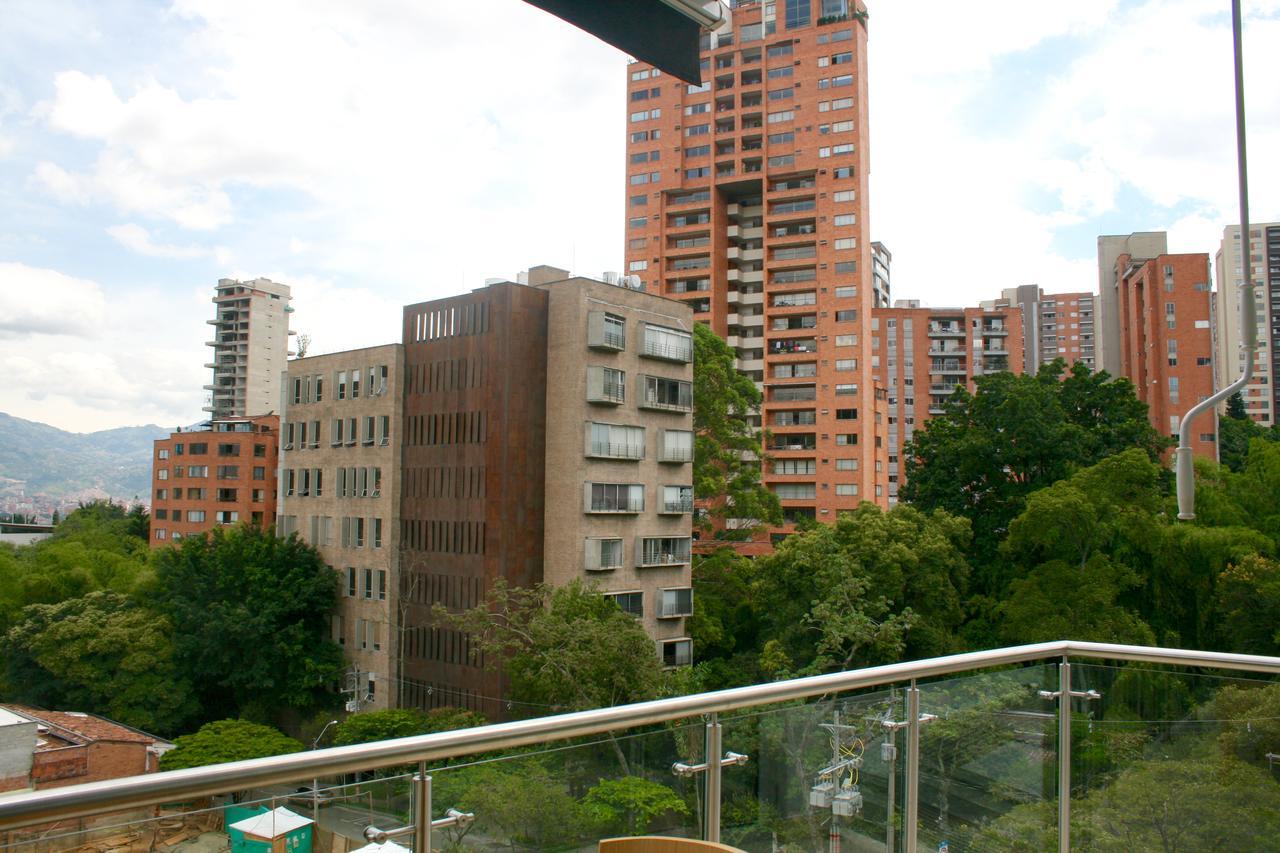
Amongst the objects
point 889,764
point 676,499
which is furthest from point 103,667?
point 889,764

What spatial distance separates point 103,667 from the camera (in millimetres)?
25969

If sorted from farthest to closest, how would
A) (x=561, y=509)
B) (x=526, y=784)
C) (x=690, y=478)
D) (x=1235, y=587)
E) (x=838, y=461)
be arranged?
(x=838, y=461)
(x=690, y=478)
(x=561, y=509)
(x=1235, y=587)
(x=526, y=784)

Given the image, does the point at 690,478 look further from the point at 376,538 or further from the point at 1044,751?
the point at 1044,751

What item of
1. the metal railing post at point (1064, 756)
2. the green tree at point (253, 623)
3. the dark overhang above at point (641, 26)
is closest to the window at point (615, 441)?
the green tree at point (253, 623)

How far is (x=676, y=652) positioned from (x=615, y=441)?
18.6 ft

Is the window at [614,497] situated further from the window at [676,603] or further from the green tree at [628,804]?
the green tree at [628,804]

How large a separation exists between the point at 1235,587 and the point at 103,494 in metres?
128

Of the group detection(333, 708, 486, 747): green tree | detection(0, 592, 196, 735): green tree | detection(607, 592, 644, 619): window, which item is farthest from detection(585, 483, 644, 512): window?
detection(0, 592, 196, 735): green tree

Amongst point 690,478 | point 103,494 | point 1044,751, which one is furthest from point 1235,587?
point 103,494

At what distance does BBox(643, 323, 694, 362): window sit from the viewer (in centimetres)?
2409

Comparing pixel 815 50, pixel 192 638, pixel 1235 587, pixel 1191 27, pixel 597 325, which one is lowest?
pixel 192 638

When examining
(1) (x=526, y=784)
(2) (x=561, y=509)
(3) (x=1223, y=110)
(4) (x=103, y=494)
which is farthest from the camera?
(4) (x=103, y=494)

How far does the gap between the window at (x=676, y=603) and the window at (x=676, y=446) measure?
3.46 m

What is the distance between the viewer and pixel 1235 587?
58.0 feet
